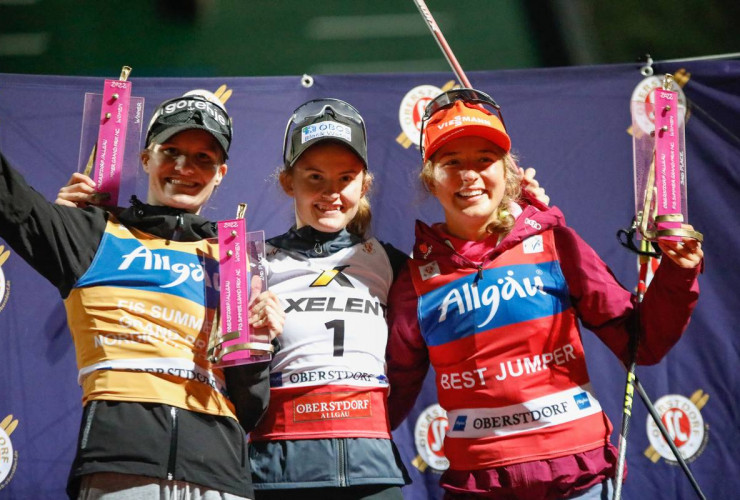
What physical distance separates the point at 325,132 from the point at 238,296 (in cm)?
54

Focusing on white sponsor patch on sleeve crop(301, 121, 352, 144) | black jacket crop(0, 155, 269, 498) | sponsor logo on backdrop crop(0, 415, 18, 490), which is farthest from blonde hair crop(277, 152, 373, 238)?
sponsor logo on backdrop crop(0, 415, 18, 490)

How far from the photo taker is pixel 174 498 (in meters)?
1.80

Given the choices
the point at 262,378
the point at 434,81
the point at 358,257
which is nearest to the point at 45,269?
the point at 262,378

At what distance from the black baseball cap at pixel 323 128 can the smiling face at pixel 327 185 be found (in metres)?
0.03

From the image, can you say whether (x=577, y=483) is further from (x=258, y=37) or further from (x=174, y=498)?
(x=258, y=37)

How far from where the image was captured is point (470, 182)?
2164 mm

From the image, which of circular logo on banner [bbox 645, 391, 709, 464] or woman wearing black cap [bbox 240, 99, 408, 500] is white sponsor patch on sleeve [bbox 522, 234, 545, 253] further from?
circular logo on banner [bbox 645, 391, 709, 464]

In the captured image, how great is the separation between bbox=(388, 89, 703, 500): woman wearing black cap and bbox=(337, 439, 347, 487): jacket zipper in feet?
0.81

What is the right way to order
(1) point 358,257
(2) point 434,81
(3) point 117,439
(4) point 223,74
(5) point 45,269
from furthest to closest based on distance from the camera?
(4) point 223,74
(2) point 434,81
(1) point 358,257
(5) point 45,269
(3) point 117,439

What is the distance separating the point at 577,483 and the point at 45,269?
52.0 inches

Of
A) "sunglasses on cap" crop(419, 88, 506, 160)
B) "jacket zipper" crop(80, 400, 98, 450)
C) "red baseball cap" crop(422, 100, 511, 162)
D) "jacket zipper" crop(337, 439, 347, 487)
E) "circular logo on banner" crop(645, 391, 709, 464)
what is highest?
"sunglasses on cap" crop(419, 88, 506, 160)

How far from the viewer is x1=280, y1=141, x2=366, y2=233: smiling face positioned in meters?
2.23

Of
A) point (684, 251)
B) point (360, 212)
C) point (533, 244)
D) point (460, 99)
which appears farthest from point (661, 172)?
point (360, 212)

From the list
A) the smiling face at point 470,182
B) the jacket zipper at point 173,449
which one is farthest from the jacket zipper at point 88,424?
the smiling face at point 470,182
